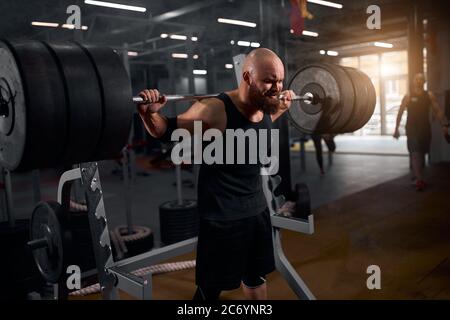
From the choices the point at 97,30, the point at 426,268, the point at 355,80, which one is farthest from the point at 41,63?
the point at 97,30

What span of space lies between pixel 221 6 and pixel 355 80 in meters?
3.66

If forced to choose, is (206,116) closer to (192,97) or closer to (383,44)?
(192,97)

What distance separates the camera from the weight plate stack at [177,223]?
259 cm

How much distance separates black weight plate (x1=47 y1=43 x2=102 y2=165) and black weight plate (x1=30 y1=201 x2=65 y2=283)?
0.45 metres

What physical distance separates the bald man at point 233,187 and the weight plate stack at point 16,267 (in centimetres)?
91

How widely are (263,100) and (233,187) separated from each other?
0.26 meters

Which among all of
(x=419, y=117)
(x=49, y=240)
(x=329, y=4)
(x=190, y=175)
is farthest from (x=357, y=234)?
(x=190, y=175)

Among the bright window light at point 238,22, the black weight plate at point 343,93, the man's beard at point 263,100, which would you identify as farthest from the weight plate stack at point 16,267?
the bright window light at point 238,22

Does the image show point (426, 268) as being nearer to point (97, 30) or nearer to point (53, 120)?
point (53, 120)

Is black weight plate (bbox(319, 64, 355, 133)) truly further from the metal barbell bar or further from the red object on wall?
the red object on wall

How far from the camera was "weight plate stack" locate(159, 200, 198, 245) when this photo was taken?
102 inches

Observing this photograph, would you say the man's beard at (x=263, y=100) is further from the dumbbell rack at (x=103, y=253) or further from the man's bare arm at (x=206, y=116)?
the dumbbell rack at (x=103, y=253)

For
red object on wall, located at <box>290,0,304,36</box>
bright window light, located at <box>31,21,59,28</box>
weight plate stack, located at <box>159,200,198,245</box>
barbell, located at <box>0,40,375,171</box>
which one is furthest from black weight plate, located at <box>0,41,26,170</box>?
bright window light, located at <box>31,21,59,28</box>

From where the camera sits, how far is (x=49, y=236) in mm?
1436
